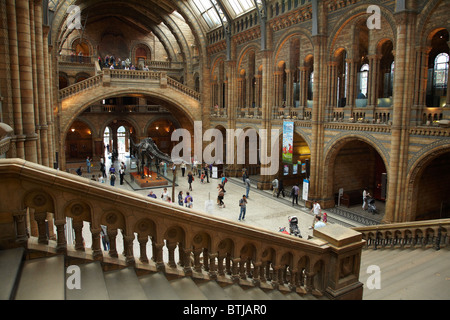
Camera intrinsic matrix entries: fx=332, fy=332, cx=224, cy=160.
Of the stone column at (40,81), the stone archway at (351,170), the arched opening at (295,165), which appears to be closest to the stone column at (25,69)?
the stone column at (40,81)

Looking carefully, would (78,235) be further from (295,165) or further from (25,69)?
(295,165)

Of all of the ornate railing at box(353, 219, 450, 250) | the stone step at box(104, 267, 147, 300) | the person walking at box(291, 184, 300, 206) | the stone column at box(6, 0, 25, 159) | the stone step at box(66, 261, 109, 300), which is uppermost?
the stone column at box(6, 0, 25, 159)

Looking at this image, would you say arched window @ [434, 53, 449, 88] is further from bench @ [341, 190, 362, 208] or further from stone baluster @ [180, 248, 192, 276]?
stone baluster @ [180, 248, 192, 276]

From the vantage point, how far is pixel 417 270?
6281 millimetres

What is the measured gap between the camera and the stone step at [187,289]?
3178 millimetres

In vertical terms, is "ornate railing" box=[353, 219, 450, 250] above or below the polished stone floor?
above

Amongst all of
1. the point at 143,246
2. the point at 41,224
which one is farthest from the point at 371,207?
the point at 41,224

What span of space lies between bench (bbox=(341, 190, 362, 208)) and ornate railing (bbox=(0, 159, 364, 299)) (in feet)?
41.6

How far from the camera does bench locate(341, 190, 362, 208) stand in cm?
1631

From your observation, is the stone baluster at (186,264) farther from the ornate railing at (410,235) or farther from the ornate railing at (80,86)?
the ornate railing at (80,86)

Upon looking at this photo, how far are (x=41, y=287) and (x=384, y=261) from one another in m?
7.07

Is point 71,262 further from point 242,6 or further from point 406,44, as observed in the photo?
point 242,6

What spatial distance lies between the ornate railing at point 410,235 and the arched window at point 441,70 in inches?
388

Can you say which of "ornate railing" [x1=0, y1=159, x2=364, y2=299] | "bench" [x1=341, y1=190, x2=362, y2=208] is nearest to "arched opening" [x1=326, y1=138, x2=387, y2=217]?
"bench" [x1=341, y1=190, x2=362, y2=208]
